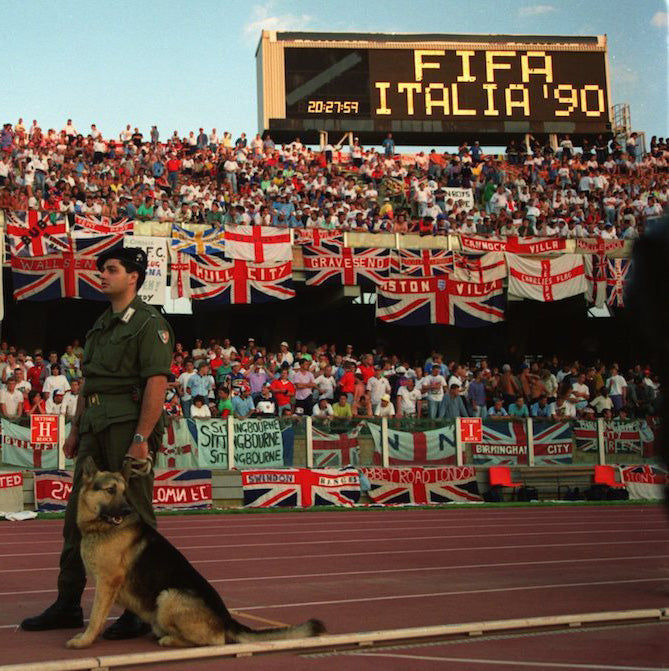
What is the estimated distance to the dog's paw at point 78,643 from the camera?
5.53m

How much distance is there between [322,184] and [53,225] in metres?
10.3

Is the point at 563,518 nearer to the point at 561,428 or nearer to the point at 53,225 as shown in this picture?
the point at 561,428

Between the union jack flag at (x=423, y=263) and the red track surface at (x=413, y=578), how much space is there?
1173 cm

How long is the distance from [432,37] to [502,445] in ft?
88.8

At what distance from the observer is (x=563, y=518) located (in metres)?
16.9

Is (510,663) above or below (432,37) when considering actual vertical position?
below

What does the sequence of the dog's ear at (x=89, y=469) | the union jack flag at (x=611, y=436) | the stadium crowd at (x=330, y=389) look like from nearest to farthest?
1. the dog's ear at (x=89, y=469)
2. the stadium crowd at (x=330, y=389)
3. the union jack flag at (x=611, y=436)

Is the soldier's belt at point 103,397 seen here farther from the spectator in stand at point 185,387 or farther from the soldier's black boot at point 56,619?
the spectator in stand at point 185,387

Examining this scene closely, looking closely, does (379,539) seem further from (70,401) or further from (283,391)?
(283,391)

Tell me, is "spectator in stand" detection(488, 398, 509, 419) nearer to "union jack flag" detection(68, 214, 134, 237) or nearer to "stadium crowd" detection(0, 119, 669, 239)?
"stadium crowd" detection(0, 119, 669, 239)

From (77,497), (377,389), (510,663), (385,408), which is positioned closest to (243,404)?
(385,408)

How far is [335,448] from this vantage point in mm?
19484

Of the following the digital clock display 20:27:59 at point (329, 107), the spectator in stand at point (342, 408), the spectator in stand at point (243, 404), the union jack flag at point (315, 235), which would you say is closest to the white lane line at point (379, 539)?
the spectator in stand at point (243, 404)

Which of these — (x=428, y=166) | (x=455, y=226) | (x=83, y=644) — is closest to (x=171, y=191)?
(x=455, y=226)
